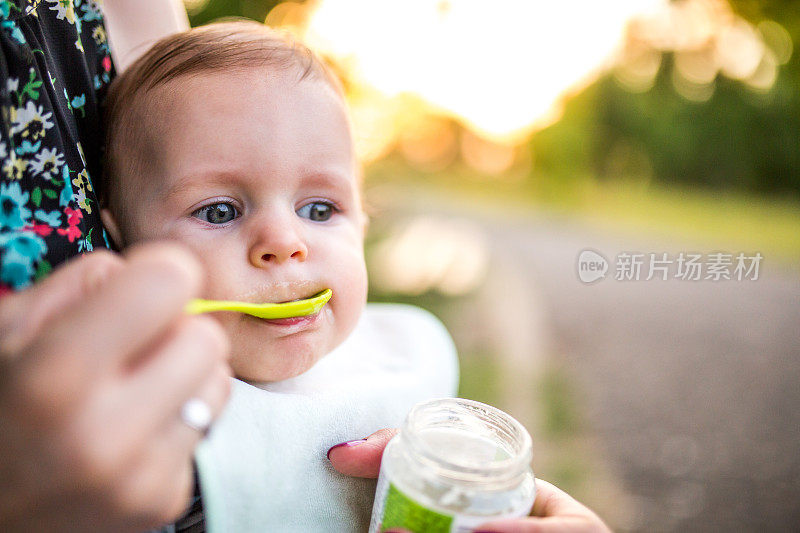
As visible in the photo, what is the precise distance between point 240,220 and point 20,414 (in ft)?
1.74

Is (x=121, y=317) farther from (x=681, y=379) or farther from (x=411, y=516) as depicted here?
(x=681, y=379)

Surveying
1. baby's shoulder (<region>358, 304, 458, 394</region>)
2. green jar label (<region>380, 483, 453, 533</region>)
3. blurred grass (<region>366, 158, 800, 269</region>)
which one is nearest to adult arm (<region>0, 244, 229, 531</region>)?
green jar label (<region>380, 483, 453, 533</region>)

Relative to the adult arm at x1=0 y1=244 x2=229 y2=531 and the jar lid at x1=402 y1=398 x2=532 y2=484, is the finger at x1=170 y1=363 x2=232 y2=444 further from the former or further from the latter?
the jar lid at x1=402 y1=398 x2=532 y2=484

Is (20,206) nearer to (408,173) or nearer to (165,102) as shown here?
(165,102)

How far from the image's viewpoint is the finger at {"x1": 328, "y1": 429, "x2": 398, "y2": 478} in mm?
908

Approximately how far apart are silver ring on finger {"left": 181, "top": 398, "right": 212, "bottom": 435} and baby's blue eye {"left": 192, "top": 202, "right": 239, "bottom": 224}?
461 millimetres

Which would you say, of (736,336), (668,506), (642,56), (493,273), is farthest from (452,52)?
(642,56)

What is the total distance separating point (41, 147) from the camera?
85cm

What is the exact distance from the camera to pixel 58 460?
50 cm

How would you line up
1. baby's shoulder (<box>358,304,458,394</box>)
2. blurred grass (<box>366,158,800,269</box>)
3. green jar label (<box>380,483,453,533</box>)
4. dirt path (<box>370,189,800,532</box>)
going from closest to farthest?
green jar label (<box>380,483,453,533</box>) → baby's shoulder (<box>358,304,458,394</box>) → dirt path (<box>370,189,800,532</box>) → blurred grass (<box>366,158,800,269</box>)

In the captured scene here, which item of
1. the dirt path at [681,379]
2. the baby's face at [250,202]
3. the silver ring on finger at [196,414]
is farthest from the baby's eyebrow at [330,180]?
the dirt path at [681,379]

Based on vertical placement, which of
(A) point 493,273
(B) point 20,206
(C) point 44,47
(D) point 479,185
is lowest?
(D) point 479,185

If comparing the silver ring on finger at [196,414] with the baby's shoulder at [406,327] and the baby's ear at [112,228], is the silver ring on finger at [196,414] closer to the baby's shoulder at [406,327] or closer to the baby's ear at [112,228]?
the baby's ear at [112,228]

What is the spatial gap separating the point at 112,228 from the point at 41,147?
230mm
